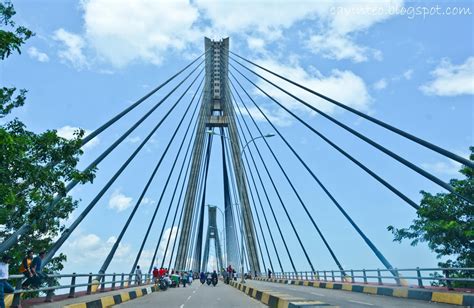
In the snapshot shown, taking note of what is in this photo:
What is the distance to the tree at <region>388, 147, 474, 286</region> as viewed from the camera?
27031 millimetres

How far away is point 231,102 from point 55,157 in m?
31.6

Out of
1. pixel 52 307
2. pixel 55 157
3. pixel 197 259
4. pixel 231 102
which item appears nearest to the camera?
pixel 52 307

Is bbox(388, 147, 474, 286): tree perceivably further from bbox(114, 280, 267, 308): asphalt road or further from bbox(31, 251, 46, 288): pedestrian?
bbox(31, 251, 46, 288): pedestrian

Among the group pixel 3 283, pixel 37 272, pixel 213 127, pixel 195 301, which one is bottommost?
pixel 195 301

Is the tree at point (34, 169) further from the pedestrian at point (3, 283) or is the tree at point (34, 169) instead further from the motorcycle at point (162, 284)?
the motorcycle at point (162, 284)

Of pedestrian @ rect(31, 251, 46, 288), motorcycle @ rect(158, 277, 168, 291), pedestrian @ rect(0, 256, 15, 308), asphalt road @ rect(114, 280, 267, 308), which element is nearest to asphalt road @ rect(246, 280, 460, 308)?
asphalt road @ rect(114, 280, 267, 308)

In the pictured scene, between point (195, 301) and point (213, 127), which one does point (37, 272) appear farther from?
point (213, 127)

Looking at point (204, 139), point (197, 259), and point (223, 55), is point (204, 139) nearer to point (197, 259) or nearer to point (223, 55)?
point (223, 55)

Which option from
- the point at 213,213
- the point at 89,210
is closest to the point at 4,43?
the point at 89,210

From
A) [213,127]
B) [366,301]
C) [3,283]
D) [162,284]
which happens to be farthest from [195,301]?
[213,127]

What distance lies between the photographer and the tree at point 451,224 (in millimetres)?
27031

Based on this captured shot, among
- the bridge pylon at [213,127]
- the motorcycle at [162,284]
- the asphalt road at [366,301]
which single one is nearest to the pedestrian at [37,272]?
the asphalt road at [366,301]

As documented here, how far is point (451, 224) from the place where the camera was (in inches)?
1050

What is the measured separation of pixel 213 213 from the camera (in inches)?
4281
